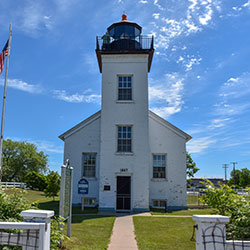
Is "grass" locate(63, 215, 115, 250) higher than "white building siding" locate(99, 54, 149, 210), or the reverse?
"white building siding" locate(99, 54, 149, 210)

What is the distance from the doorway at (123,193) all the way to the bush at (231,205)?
856 cm

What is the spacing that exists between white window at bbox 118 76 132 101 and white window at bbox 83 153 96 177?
4.34 metres

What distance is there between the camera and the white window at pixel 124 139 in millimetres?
15406

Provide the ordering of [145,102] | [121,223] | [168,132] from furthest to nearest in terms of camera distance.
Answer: [168,132]
[145,102]
[121,223]

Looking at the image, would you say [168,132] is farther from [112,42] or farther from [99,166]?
[112,42]

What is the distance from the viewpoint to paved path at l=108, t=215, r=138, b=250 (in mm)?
7004

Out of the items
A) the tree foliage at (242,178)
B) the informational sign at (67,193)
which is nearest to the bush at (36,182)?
the informational sign at (67,193)

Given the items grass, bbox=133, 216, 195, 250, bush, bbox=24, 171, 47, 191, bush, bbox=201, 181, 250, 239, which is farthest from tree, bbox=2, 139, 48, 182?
bush, bbox=201, 181, 250, 239

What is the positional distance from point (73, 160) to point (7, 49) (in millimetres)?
7875

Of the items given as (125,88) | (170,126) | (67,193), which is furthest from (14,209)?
(170,126)

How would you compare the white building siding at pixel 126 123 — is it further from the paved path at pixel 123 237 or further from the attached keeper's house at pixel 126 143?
the paved path at pixel 123 237

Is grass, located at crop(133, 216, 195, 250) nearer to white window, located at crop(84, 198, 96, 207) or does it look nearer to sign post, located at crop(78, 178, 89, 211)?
sign post, located at crop(78, 178, 89, 211)

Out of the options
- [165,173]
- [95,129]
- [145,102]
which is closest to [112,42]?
[145,102]

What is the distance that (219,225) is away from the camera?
371 cm
